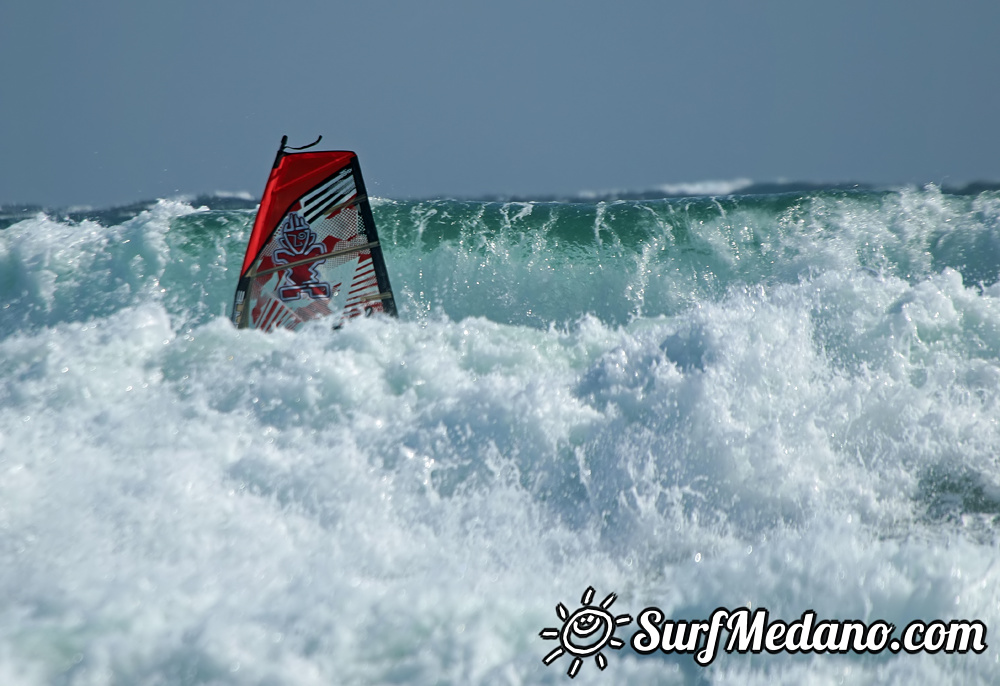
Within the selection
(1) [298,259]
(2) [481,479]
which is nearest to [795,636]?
(2) [481,479]

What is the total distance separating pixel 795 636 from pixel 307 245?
4.07 metres

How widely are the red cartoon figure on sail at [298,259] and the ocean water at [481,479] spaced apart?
1.14 ft

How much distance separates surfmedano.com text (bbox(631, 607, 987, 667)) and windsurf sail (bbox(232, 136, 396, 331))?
11.2ft

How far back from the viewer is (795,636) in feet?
10.1

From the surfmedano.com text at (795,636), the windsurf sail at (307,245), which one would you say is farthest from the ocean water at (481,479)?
the windsurf sail at (307,245)

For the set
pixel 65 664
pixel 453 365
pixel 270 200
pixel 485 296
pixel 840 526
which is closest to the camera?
pixel 65 664

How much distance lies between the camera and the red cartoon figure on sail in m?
5.77

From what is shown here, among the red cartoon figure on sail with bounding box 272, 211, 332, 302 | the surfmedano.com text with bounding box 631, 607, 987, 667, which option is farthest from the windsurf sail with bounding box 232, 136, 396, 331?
the surfmedano.com text with bounding box 631, 607, 987, 667

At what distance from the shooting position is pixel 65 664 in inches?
116

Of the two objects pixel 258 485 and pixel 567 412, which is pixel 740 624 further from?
pixel 258 485

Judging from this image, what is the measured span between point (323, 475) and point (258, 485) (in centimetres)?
33

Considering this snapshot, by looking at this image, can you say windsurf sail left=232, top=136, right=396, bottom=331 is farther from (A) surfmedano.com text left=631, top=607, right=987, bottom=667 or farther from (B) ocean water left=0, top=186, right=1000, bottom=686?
(A) surfmedano.com text left=631, top=607, right=987, bottom=667

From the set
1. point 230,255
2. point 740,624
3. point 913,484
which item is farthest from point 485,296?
point 740,624

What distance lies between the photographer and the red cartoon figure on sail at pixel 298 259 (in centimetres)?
577
